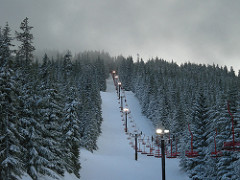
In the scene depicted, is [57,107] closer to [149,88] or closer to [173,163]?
[173,163]

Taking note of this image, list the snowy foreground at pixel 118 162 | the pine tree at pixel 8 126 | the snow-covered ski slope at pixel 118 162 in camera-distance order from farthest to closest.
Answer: the snow-covered ski slope at pixel 118 162, the snowy foreground at pixel 118 162, the pine tree at pixel 8 126

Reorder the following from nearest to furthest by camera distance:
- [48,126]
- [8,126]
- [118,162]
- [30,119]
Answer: [8,126] → [30,119] → [48,126] → [118,162]

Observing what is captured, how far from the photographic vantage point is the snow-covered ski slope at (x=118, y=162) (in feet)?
99.6

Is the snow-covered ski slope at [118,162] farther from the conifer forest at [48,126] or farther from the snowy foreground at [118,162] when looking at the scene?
the conifer forest at [48,126]

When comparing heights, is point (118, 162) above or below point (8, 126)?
below

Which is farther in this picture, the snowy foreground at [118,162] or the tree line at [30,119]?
the snowy foreground at [118,162]

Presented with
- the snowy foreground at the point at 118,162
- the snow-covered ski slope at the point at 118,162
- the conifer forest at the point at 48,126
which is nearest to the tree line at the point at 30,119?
the conifer forest at the point at 48,126

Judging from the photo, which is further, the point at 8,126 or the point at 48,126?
the point at 48,126

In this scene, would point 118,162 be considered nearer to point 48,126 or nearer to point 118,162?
point 118,162

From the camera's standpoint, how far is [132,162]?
37.8 m

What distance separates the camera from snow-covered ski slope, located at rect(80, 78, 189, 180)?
30344 mm

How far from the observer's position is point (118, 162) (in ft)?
119

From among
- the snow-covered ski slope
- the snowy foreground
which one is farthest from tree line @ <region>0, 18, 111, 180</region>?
the snow-covered ski slope

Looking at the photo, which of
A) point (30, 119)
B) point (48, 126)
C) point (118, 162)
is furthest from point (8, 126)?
point (118, 162)
